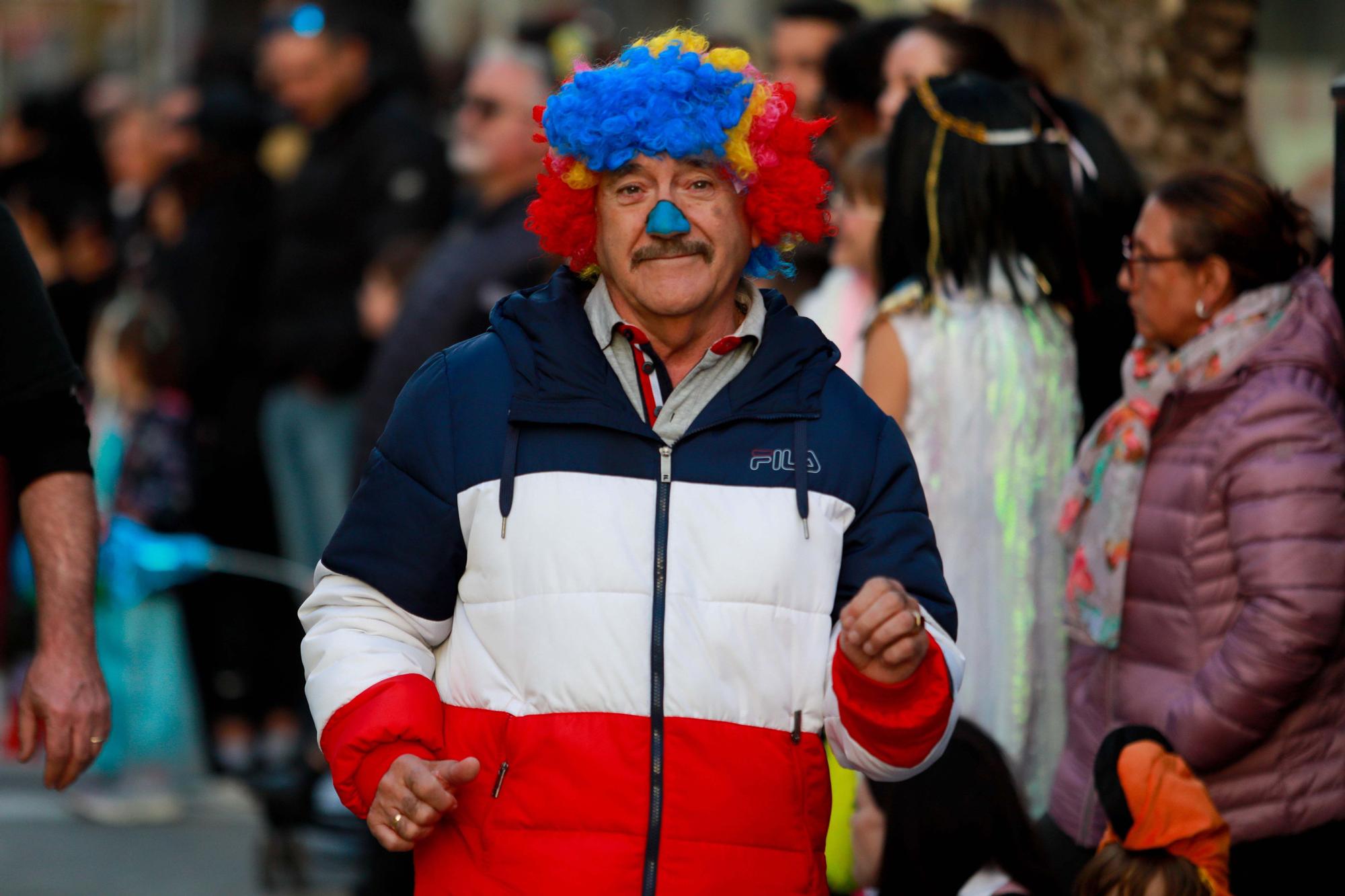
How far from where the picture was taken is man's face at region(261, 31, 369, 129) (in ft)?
28.2

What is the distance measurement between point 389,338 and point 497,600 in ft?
11.7

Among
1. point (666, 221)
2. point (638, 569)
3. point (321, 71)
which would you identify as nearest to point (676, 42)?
point (666, 221)

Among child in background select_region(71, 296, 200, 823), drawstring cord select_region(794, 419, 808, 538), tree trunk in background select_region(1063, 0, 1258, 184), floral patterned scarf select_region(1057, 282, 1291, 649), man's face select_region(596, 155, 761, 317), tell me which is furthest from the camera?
child in background select_region(71, 296, 200, 823)

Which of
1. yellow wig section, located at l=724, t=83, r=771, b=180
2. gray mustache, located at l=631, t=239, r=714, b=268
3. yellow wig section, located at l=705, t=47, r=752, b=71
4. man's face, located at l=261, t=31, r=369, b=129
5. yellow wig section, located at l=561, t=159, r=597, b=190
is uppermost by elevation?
man's face, located at l=261, t=31, r=369, b=129

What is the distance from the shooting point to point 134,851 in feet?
24.7

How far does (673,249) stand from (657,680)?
0.70m

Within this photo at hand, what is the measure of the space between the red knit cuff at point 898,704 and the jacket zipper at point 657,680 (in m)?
0.27

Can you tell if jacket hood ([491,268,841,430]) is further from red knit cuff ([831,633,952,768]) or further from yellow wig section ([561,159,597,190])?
red knit cuff ([831,633,952,768])

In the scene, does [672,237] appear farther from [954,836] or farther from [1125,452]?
[954,836]

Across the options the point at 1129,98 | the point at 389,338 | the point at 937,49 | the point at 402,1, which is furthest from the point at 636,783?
the point at 402,1

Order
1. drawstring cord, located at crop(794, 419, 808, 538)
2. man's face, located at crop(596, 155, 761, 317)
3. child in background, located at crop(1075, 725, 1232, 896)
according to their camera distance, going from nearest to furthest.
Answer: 1. drawstring cord, located at crop(794, 419, 808, 538)
2. man's face, located at crop(596, 155, 761, 317)
3. child in background, located at crop(1075, 725, 1232, 896)

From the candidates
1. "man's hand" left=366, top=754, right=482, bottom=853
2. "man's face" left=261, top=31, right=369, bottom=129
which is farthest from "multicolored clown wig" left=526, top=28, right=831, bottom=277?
"man's face" left=261, top=31, right=369, bottom=129

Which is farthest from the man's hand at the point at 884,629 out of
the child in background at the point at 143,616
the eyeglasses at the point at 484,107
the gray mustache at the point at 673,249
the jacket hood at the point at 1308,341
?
the child in background at the point at 143,616

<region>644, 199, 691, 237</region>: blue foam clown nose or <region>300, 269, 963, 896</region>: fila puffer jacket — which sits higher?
<region>644, 199, 691, 237</region>: blue foam clown nose
